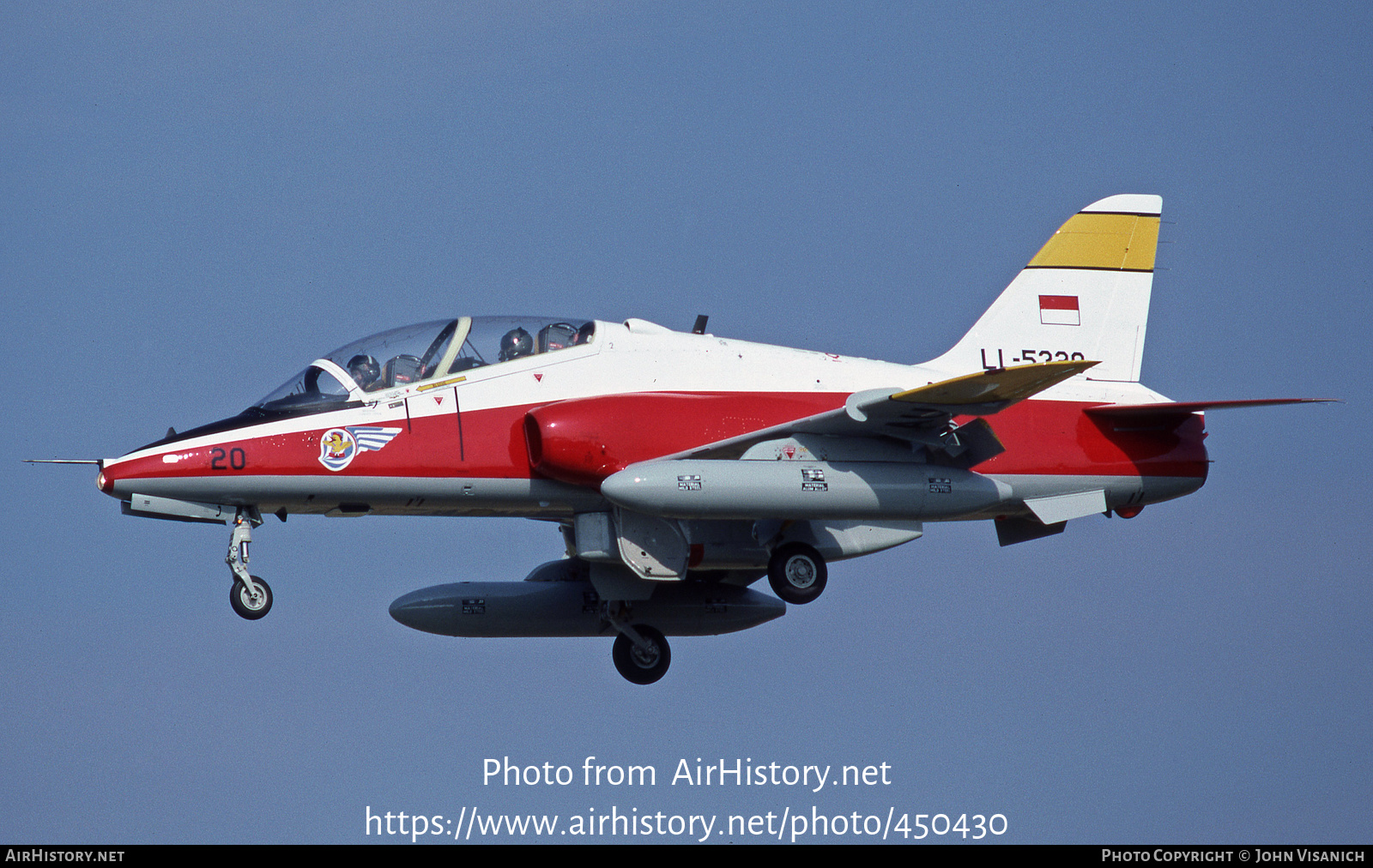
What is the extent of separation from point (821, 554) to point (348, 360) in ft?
17.4

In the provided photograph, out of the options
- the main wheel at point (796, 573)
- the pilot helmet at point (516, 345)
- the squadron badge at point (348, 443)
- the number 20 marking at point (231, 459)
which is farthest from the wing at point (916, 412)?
the number 20 marking at point (231, 459)

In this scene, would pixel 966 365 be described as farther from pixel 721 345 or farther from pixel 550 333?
pixel 550 333

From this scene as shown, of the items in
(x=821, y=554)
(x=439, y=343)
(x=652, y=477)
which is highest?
(x=439, y=343)

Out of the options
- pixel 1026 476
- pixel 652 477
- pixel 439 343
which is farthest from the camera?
pixel 1026 476

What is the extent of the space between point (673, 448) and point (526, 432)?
1.45 meters

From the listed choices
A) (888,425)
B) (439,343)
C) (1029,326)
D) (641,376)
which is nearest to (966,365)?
(1029,326)

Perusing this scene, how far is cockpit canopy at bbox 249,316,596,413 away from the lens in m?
15.9

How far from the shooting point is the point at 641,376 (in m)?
16.5

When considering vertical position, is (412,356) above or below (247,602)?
above

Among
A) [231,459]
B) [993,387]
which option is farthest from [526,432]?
[993,387]

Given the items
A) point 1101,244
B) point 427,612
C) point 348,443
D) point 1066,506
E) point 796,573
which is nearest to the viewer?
point 348,443

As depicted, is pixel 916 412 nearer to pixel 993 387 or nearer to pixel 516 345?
pixel 993 387

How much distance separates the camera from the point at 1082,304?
18.9 metres

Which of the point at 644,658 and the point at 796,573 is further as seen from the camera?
the point at 644,658
